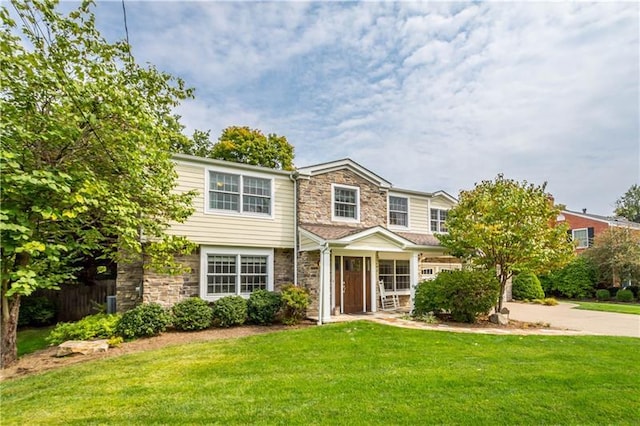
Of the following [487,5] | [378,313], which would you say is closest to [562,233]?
[378,313]

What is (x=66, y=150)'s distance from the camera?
7145mm

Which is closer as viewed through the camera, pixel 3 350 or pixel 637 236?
pixel 3 350

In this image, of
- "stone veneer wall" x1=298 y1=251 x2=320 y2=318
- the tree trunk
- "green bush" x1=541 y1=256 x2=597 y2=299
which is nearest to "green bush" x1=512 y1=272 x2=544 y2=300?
"green bush" x1=541 y1=256 x2=597 y2=299

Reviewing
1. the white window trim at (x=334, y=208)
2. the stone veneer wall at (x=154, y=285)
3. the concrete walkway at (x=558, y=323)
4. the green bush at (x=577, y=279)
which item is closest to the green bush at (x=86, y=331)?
the stone veneer wall at (x=154, y=285)

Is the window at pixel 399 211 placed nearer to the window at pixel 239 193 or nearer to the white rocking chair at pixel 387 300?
the white rocking chair at pixel 387 300

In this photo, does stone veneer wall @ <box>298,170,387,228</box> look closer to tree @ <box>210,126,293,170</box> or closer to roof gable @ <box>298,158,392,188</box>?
roof gable @ <box>298,158,392,188</box>

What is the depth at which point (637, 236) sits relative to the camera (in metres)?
21.3

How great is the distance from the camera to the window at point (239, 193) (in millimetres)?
11922

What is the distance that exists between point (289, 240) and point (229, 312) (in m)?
3.44

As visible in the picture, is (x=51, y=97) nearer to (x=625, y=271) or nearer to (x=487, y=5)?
(x=487, y=5)

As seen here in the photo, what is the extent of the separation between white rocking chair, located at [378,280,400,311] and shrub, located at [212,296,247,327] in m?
5.80

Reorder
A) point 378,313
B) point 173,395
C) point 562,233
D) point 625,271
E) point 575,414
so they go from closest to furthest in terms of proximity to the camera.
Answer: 1. point 575,414
2. point 173,395
3. point 562,233
4. point 378,313
5. point 625,271

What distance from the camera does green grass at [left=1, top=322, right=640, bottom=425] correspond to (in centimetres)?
459

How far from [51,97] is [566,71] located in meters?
12.5
